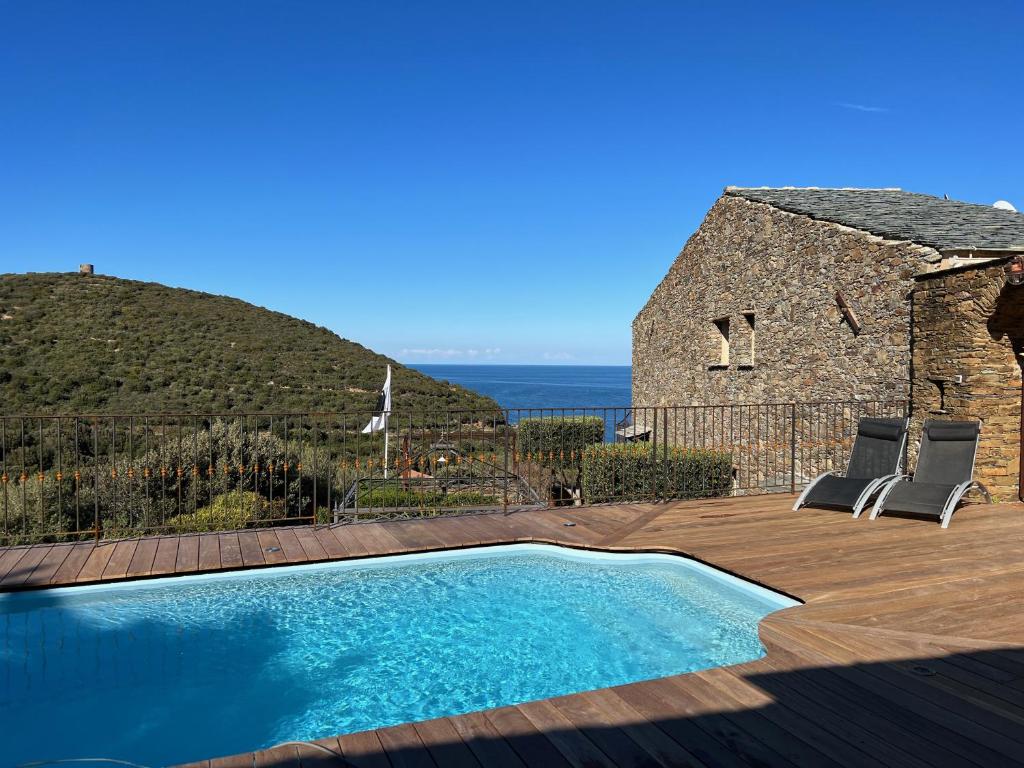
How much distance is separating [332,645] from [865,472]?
5.96 metres

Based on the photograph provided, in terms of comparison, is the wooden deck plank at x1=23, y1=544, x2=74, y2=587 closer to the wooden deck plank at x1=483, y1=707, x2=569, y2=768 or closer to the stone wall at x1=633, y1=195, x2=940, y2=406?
the wooden deck plank at x1=483, y1=707, x2=569, y2=768

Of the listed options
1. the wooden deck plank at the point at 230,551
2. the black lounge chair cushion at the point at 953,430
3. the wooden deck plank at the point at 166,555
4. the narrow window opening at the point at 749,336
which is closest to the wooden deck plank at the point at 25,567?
the wooden deck plank at the point at 166,555

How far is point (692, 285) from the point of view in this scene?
15203 mm

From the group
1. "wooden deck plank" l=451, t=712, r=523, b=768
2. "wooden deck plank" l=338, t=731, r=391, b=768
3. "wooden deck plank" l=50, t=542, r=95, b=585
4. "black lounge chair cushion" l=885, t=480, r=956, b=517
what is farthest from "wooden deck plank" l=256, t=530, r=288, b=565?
"black lounge chair cushion" l=885, t=480, r=956, b=517

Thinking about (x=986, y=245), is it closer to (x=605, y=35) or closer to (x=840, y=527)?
(x=840, y=527)

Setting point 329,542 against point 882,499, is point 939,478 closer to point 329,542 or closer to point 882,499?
point 882,499

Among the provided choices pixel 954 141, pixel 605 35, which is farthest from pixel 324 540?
pixel 954 141

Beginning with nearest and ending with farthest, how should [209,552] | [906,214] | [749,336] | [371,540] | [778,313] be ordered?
1. [209,552]
2. [371,540]
3. [906,214]
4. [778,313]
5. [749,336]

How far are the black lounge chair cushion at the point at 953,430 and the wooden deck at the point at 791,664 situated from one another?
954 mm

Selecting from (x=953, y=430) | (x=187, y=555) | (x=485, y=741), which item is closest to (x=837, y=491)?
(x=953, y=430)

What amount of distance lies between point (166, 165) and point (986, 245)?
19.5 metres

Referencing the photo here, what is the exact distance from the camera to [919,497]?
5980 millimetres

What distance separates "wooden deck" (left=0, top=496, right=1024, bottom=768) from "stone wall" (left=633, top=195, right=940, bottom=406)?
→ 4.19 metres

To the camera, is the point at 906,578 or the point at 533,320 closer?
the point at 906,578
